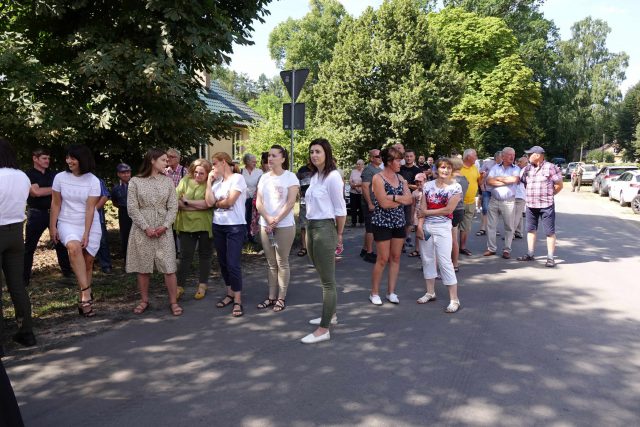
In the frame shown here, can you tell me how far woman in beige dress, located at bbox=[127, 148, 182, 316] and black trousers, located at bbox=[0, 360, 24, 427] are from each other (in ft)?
9.32

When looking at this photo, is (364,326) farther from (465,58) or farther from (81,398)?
(465,58)

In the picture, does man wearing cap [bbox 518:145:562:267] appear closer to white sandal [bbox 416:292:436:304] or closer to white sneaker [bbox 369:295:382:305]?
white sandal [bbox 416:292:436:304]

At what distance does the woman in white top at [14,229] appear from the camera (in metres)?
4.38

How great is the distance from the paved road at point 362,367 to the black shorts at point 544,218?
1.83 m

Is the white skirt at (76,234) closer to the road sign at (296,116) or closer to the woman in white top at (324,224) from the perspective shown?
the woman in white top at (324,224)

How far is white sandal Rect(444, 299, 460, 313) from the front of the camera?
586 centimetres

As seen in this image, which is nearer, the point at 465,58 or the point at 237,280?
the point at 237,280

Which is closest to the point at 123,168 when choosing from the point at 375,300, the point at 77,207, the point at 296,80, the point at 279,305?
the point at 77,207

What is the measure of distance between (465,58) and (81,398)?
36846mm

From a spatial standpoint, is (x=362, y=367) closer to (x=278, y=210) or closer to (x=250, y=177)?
(x=278, y=210)

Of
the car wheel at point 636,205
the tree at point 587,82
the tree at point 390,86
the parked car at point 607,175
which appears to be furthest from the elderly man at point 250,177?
the tree at point 587,82

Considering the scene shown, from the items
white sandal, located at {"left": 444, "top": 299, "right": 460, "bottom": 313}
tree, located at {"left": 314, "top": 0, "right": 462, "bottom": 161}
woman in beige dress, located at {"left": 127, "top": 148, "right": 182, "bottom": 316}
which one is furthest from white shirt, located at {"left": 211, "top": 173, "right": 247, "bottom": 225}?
tree, located at {"left": 314, "top": 0, "right": 462, "bottom": 161}

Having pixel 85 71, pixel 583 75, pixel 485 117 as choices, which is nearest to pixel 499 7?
pixel 485 117

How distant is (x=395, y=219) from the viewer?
5.90 meters
